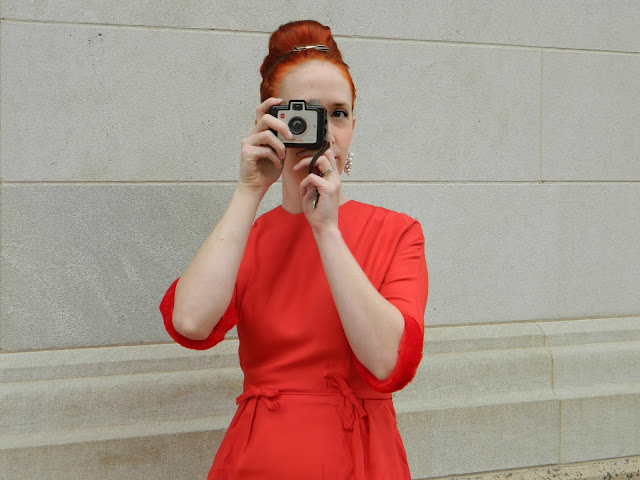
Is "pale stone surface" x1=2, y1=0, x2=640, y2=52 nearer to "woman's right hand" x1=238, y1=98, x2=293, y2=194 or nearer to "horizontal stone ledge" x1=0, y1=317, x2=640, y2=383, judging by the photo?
"horizontal stone ledge" x1=0, y1=317, x2=640, y2=383

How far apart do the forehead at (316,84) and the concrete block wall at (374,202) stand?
1.50m

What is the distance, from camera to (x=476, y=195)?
3.62 m

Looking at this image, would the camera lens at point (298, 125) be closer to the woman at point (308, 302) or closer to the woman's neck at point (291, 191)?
the woman at point (308, 302)

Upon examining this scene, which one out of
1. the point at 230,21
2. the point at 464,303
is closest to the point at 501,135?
the point at 464,303

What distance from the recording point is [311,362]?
5.69 feet

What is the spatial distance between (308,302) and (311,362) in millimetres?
157

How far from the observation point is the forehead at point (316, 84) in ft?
5.83

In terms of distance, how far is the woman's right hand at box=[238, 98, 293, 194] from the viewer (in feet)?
5.48

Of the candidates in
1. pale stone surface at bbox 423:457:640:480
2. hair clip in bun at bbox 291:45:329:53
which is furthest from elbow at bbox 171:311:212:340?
pale stone surface at bbox 423:457:640:480

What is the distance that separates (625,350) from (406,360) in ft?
8.85

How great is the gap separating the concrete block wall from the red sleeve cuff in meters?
1.72

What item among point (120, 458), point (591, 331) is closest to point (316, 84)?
point (120, 458)

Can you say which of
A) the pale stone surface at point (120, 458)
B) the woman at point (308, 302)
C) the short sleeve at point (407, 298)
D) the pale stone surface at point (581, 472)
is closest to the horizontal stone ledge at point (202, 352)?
the pale stone surface at point (120, 458)

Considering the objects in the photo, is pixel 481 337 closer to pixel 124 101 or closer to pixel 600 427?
pixel 600 427
